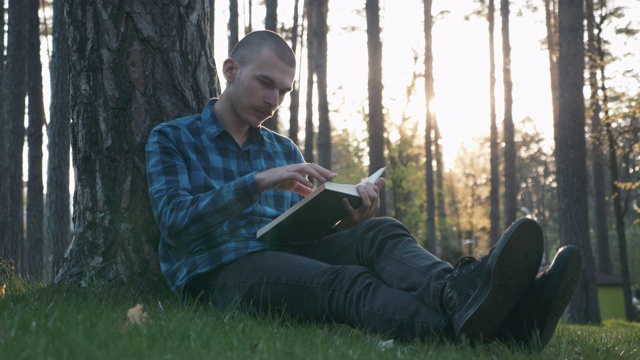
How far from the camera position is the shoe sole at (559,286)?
3.32 metres

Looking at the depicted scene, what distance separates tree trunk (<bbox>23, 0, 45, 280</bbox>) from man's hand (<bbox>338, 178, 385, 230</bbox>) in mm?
9350

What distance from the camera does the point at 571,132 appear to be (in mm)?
13242

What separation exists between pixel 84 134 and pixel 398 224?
2.09 metres

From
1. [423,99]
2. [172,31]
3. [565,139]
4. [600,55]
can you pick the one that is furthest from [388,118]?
[172,31]

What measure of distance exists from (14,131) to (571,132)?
402 inches

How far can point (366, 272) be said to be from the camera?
12.1 feet

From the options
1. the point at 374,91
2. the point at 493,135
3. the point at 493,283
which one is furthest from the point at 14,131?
the point at 493,135

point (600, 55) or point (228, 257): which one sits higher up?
point (600, 55)

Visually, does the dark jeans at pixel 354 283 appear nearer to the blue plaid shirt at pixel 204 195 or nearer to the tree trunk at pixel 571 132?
the blue plaid shirt at pixel 204 195

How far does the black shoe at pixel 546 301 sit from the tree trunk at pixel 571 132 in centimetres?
1033

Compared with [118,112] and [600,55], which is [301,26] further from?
[118,112]

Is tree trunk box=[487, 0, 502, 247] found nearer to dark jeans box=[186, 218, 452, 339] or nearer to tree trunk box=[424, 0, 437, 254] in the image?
tree trunk box=[424, 0, 437, 254]

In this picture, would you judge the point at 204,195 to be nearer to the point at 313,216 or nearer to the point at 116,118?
the point at 313,216

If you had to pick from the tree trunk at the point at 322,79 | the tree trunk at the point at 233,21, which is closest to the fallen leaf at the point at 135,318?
the tree trunk at the point at 233,21
